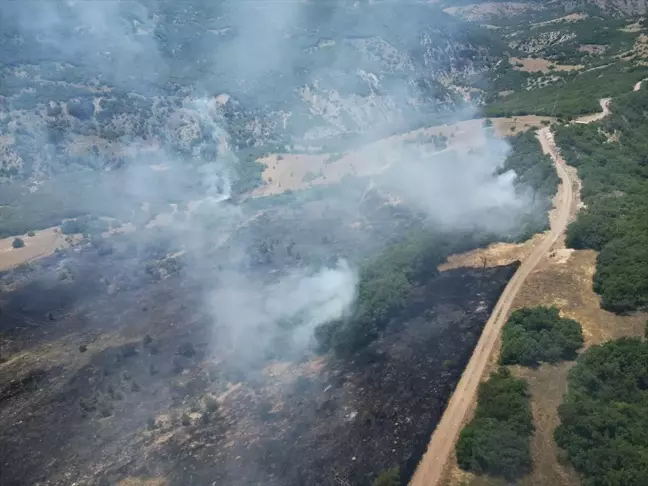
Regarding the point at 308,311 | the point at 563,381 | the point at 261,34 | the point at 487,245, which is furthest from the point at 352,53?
the point at 563,381

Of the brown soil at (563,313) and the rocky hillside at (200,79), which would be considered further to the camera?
the rocky hillside at (200,79)

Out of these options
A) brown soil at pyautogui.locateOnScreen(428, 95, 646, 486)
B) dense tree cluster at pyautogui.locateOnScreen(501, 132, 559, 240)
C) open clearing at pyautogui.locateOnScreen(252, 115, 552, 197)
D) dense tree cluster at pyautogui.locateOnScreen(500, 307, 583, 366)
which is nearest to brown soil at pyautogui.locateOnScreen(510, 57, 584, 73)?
open clearing at pyautogui.locateOnScreen(252, 115, 552, 197)

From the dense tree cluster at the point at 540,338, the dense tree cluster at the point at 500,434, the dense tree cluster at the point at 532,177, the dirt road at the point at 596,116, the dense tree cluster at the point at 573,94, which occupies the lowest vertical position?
the dense tree cluster at the point at 500,434

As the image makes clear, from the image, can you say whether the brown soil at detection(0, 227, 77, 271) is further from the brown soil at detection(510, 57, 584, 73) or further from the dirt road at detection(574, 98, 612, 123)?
the brown soil at detection(510, 57, 584, 73)

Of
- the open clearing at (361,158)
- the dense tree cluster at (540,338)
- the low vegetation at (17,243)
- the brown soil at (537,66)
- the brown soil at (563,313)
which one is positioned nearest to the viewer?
the brown soil at (563,313)

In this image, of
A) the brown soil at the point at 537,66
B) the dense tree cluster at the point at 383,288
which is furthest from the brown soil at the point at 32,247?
the brown soil at the point at 537,66

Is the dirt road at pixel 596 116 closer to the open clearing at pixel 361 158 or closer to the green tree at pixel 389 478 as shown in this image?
the open clearing at pixel 361 158

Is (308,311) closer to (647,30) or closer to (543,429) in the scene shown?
(543,429)
